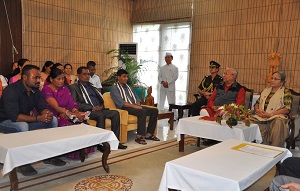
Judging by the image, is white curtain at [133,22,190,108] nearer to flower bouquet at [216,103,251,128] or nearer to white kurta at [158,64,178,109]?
white kurta at [158,64,178,109]

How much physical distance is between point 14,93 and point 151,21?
551 centimetres

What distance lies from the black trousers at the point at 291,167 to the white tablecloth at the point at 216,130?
41.5 inches

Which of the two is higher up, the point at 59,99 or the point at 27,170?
the point at 59,99

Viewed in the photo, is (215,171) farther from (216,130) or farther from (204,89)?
(204,89)

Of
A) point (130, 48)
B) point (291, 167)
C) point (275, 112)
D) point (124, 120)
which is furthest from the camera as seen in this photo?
point (130, 48)

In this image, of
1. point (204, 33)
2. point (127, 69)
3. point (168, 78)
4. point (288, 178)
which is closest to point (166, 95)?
point (168, 78)

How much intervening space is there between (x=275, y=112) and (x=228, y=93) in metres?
0.81

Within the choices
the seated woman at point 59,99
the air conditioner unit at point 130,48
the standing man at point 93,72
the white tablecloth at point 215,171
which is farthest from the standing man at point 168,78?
the white tablecloth at point 215,171

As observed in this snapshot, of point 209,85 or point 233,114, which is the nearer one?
point 233,114

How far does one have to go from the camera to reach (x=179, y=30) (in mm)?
7637

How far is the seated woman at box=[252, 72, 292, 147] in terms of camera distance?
4.21 meters

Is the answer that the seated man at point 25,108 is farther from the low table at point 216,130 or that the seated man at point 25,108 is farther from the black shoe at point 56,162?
the low table at point 216,130

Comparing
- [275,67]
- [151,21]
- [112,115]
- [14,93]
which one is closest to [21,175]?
[14,93]

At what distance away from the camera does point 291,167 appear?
247cm
